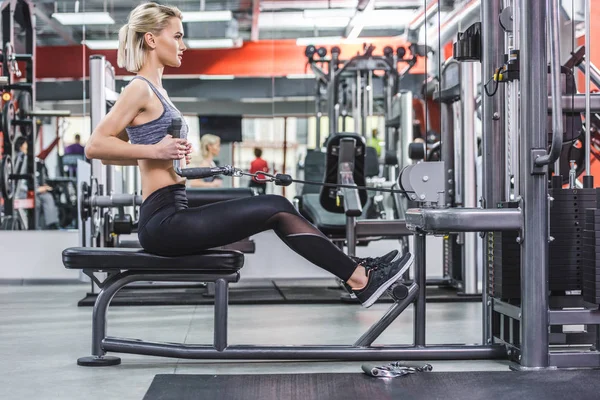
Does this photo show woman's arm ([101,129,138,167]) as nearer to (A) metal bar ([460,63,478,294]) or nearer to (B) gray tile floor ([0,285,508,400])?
(B) gray tile floor ([0,285,508,400])

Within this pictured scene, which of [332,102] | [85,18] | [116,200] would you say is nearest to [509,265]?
[116,200]

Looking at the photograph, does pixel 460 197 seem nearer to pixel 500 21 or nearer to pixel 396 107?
pixel 396 107

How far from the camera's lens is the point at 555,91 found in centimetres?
287

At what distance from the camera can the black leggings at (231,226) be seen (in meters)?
2.94

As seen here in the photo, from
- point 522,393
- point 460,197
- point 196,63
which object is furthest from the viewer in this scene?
point 196,63

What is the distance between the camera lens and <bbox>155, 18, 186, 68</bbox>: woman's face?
3.10 metres

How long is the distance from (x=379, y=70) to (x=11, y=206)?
374 cm

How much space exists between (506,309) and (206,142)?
4.42m

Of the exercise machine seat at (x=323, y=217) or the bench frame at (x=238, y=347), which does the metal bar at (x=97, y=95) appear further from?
the bench frame at (x=238, y=347)

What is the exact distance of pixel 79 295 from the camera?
6062 millimetres

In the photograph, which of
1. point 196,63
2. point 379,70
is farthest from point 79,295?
point 379,70

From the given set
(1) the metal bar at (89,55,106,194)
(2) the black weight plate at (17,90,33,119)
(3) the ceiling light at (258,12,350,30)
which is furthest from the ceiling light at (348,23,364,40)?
(1) the metal bar at (89,55,106,194)

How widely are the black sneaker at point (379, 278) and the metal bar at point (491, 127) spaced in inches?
22.6

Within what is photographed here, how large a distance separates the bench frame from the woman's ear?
2.74 feet
